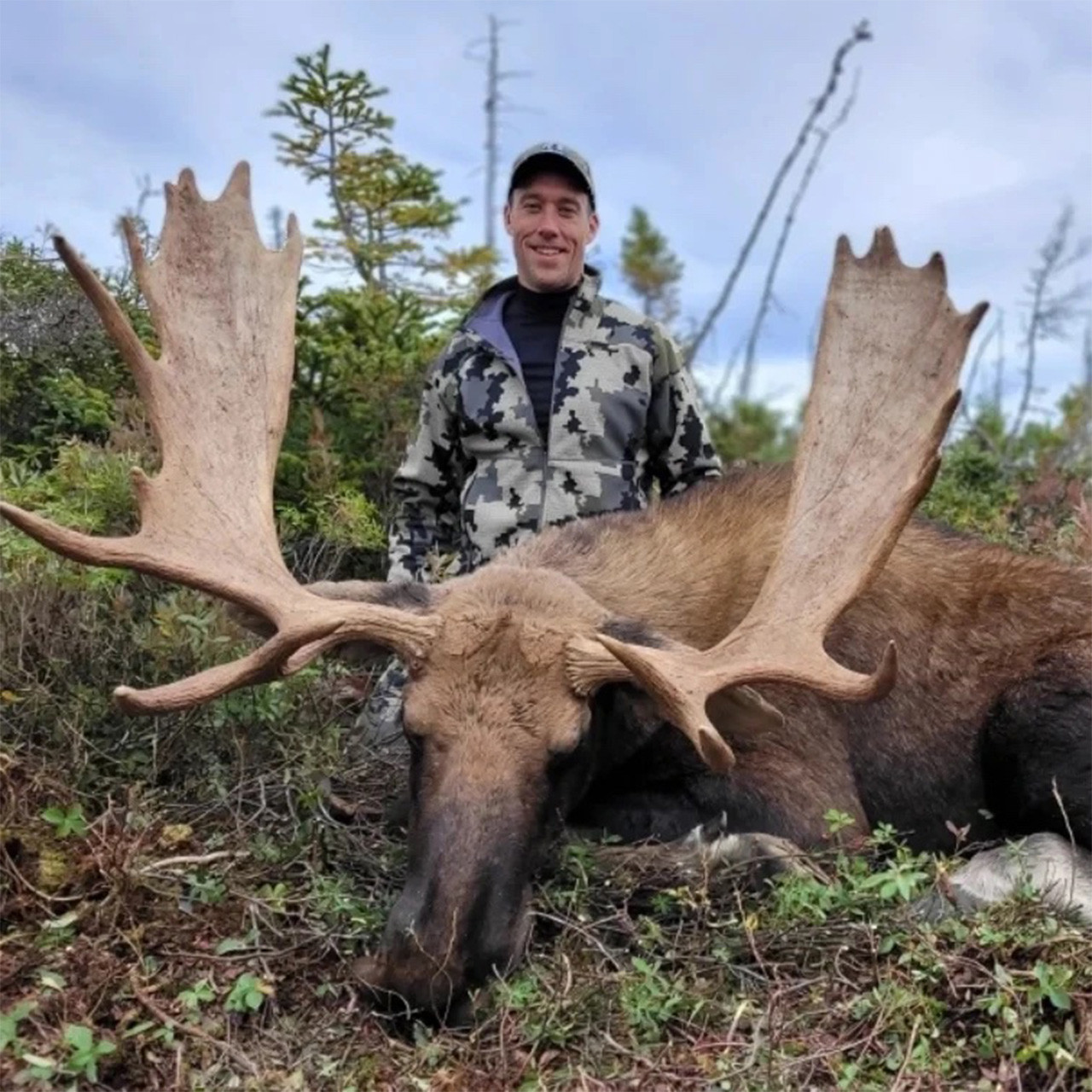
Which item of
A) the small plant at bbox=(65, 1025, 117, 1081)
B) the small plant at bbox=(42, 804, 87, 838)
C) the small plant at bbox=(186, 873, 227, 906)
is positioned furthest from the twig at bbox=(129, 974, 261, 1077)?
the small plant at bbox=(42, 804, 87, 838)

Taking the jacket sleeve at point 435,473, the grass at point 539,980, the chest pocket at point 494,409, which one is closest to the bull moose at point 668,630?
the grass at point 539,980

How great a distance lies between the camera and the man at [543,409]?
6793mm

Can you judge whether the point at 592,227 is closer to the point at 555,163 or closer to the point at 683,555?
the point at 555,163

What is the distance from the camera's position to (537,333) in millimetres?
7184

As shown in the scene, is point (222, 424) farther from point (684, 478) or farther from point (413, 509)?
point (684, 478)

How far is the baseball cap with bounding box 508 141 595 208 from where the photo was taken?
23.0 feet

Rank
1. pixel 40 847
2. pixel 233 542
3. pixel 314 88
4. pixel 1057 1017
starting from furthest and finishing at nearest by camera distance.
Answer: pixel 314 88 < pixel 233 542 < pixel 40 847 < pixel 1057 1017

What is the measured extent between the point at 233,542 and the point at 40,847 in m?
1.17

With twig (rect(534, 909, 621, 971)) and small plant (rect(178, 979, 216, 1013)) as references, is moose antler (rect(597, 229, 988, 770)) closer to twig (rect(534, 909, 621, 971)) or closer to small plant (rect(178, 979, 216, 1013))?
twig (rect(534, 909, 621, 971))

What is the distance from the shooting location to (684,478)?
7.25 meters

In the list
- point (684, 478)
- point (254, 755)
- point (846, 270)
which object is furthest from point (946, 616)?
point (254, 755)

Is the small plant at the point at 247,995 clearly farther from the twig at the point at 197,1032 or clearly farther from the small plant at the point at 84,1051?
the small plant at the point at 84,1051

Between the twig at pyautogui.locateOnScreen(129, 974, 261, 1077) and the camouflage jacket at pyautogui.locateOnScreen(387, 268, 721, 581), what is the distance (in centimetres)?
299

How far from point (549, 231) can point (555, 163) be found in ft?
1.16
